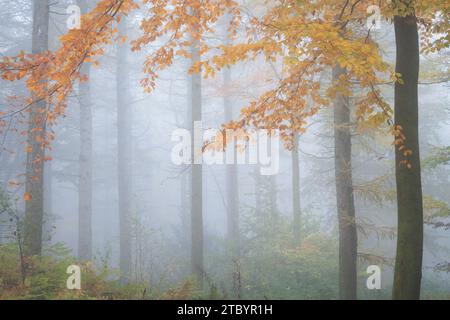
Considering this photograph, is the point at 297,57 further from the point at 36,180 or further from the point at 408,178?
the point at 36,180

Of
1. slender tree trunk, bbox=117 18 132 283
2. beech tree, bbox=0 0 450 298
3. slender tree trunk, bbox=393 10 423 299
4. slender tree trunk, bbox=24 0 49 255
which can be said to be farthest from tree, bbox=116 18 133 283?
slender tree trunk, bbox=393 10 423 299

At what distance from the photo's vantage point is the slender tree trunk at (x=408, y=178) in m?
5.36

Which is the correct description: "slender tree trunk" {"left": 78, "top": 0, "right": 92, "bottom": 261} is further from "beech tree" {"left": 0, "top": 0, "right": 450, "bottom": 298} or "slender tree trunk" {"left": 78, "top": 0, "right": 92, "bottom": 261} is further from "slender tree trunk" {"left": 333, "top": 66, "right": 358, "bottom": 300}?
"slender tree trunk" {"left": 333, "top": 66, "right": 358, "bottom": 300}

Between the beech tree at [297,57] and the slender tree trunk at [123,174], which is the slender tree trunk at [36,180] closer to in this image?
the beech tree at [297,57]

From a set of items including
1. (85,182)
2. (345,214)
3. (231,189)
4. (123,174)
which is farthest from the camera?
(231,189)

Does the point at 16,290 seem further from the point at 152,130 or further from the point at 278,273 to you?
the point at 152,130

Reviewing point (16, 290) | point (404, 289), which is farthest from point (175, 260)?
point (404, 289)

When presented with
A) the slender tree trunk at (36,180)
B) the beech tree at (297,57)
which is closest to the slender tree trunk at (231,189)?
the slender tree trunk at (36,180)

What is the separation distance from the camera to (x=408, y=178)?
547 centimetres

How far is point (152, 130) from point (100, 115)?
8.53 m

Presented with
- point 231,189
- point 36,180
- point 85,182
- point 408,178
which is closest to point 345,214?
point 408,178

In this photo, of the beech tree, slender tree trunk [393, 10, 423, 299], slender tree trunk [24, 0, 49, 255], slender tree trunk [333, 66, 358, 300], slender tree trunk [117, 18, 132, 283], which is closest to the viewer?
the beech tree

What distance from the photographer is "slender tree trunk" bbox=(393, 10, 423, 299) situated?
536 centimetres

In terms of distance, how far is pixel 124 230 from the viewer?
16.0 m
